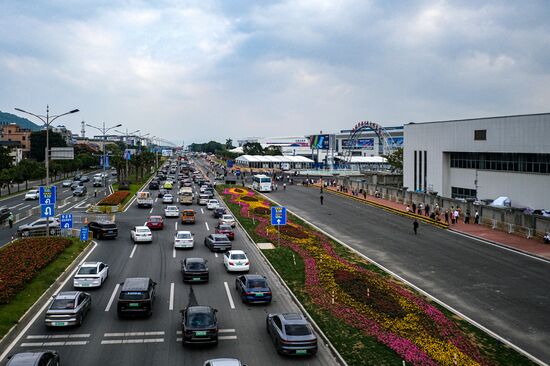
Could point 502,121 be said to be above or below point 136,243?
above

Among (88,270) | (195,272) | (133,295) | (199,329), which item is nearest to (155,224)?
(88,270)

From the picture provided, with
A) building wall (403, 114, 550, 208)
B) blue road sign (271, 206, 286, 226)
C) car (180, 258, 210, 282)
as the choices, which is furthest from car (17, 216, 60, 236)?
building wall (403, 114, 550, 208)

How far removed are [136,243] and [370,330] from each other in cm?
2381

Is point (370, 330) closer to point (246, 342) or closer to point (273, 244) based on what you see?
point (246, 342)

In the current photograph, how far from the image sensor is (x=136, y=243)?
126 ft

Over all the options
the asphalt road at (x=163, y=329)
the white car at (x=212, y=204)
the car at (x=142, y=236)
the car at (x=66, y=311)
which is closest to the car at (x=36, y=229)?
the car at (x=142, y=236)

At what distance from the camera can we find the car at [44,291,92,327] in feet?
62.9

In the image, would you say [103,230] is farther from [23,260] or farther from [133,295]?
[133,295]

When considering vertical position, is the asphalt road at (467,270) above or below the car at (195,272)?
below

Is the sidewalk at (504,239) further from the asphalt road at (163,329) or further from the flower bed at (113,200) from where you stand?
the flower bed at (113,200)

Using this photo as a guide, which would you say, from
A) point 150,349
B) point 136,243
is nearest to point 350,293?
point 150,349

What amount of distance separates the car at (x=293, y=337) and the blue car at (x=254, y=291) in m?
4.83

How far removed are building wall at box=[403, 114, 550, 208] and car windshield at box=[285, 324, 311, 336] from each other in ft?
153

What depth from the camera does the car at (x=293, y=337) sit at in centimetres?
1705
